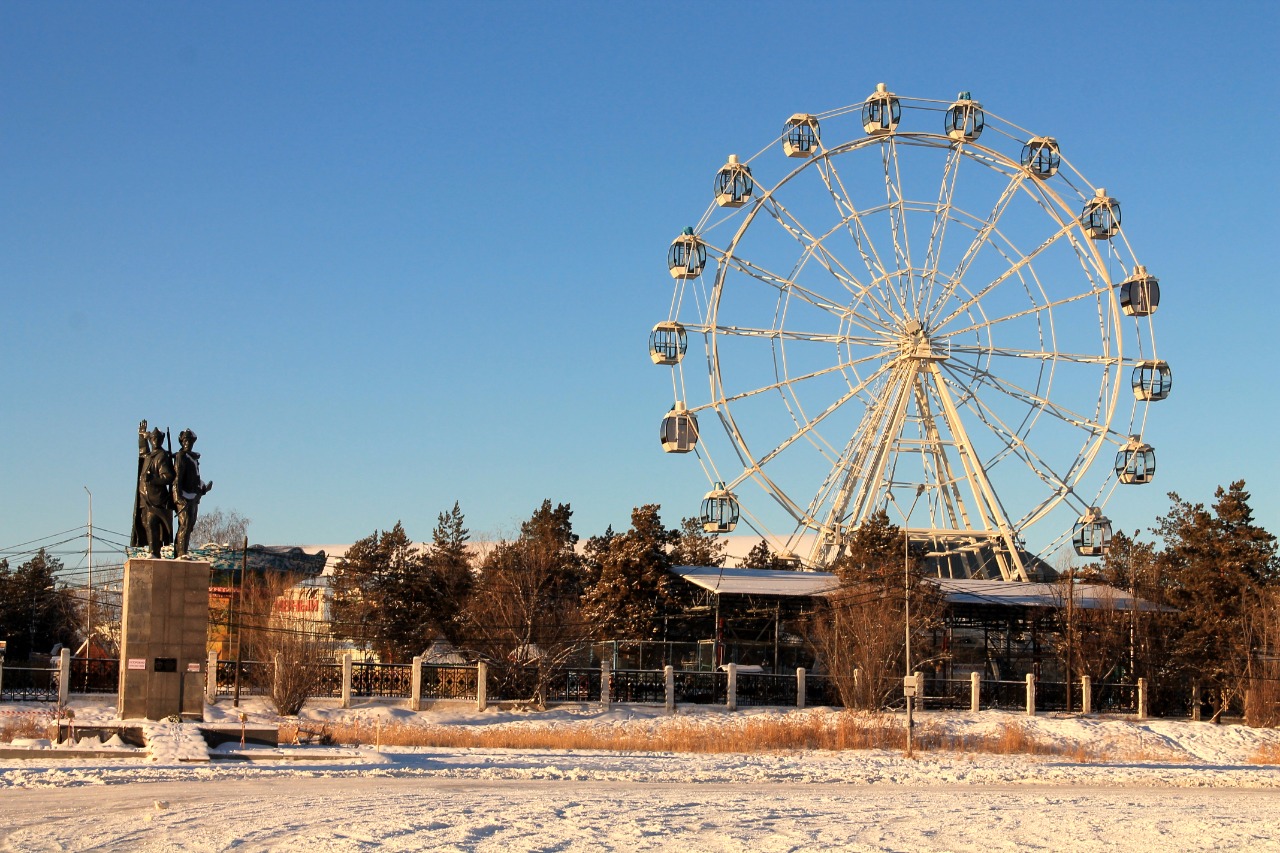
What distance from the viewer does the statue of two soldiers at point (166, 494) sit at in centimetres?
2988

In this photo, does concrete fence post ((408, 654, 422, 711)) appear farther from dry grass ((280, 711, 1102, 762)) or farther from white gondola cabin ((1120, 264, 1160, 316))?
white gondola cabin ((1120, 264, 1160, 316))

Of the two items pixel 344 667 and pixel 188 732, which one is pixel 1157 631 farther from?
pixel 188 732

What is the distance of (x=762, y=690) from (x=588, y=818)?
2920 centimetres

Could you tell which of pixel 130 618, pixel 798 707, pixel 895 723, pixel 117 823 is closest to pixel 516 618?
pixel 798 707

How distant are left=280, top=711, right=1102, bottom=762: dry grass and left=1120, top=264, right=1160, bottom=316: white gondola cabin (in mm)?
17108

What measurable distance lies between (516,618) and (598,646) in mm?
6061

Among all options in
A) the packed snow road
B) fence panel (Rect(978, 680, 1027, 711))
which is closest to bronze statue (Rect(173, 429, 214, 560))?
the packed snow road

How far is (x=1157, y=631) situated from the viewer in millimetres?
51281

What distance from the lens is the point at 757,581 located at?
53688 mm

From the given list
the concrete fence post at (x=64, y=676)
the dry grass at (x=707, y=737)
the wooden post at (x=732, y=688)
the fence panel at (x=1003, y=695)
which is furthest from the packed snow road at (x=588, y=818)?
the fence panel at (x=1003, y=695)

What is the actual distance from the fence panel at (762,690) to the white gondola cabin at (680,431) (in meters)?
7.87

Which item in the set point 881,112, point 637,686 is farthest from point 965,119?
point 637,686

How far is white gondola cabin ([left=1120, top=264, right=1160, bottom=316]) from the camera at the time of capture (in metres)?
50.0

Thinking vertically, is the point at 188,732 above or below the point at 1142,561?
below
